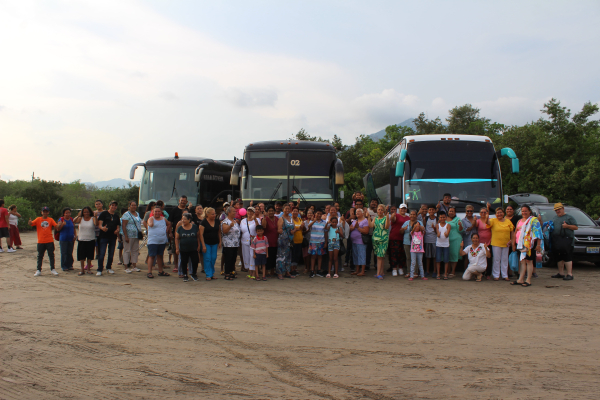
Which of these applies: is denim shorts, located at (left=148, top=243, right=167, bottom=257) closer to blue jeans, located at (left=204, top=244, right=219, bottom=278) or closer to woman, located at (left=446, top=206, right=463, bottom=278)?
blue jeans, located at (left=204, top=244, right=219, bottom=278)

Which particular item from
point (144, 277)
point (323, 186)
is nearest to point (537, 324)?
point (323, 186)

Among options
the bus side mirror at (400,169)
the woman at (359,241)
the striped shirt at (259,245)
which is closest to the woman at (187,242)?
the striped shirt at (259,245)

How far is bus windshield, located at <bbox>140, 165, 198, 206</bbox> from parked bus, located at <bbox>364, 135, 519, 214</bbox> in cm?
842

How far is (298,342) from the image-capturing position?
5.43 metres

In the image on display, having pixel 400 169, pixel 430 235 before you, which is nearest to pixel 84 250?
pixel 400 169

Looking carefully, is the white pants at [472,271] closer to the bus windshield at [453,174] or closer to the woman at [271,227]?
the bus windshield at [453,174]

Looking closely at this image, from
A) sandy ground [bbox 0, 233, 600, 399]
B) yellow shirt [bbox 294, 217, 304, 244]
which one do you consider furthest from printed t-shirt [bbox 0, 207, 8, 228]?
yellow shirt [bbox 294, 217, 304, 244]

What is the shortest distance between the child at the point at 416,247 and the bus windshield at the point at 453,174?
46.2 inches

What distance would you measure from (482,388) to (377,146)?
150 ft

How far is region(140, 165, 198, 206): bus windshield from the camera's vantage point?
16188mm

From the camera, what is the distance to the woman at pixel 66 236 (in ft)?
35.2

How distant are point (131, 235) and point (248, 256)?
313 cm

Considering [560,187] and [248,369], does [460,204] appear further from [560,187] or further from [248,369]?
[560,187]

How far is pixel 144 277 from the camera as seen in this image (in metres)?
10.3
